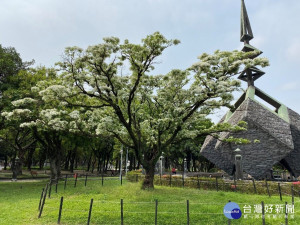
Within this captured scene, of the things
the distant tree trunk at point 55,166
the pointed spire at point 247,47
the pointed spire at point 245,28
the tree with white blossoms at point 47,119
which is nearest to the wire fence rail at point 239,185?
the tree with white blossoms at point 47,119

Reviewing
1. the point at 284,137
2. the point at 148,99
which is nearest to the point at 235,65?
the point at 148,99

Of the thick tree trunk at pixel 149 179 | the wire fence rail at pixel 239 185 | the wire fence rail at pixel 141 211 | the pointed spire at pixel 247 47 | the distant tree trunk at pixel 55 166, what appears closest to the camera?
the wire fence rail at pixel 141 211

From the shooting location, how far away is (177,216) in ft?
35.2

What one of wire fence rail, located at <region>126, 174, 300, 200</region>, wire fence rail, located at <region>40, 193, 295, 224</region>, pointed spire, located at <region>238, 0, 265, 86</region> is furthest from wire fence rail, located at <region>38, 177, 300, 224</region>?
pointed spire, located at <region>238, 0, 265, 86</region>

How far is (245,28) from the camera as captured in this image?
108 ft

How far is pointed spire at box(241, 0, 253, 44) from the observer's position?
32594 mm

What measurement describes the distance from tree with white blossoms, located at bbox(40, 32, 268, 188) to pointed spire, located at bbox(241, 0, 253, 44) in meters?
19.4

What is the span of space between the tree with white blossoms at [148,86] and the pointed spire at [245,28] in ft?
63.6

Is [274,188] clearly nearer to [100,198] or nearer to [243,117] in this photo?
[243,117]

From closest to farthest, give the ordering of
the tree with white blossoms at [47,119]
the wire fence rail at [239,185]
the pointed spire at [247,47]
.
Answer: the tree with white blossoms at [47,119]
the wire fence rail at [239,185]
the pointed spire at [247,47]

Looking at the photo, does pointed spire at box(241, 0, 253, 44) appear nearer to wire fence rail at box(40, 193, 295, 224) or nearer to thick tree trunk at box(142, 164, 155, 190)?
thick tree trunk at box(142, 164, 155, 190)

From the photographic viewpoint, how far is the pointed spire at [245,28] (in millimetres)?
32594

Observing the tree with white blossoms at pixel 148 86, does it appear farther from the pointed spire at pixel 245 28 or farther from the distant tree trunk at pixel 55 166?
the pointed spire at pixel 245 28

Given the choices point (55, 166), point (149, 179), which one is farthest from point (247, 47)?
point (55, 166)
